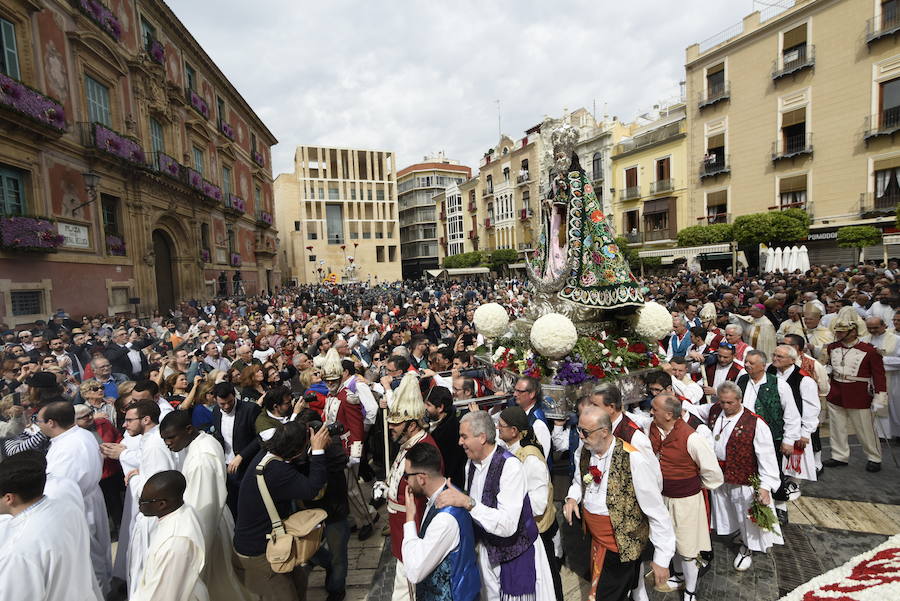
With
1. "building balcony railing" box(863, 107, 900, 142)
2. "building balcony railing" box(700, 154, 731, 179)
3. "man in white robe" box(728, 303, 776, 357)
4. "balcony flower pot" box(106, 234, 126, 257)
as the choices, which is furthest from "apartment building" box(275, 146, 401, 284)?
"man in white robe" box(728, 303, 776, 357)

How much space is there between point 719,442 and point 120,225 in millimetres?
20597

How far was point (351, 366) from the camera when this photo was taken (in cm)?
565

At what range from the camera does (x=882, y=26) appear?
64.2ft

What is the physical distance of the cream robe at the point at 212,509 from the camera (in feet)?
10.6

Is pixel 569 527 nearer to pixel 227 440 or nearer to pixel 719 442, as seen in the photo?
pixel 719 442

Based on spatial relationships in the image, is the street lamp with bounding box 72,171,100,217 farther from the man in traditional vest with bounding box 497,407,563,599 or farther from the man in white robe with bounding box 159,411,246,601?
the man in traditional vest with bounding box 497,407,563,599

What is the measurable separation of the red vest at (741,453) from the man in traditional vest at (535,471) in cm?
172

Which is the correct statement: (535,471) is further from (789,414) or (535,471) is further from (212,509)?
(789,414)

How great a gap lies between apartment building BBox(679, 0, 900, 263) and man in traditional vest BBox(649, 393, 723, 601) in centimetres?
2368

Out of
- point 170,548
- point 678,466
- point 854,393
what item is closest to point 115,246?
point 170,548

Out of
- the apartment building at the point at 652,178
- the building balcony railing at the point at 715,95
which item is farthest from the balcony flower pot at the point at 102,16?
the building balcony railing at the point at 715,95

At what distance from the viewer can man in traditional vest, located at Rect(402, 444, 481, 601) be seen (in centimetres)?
242

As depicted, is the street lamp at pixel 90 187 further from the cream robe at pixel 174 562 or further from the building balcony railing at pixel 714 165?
the building balcony railing at pixel 714 165

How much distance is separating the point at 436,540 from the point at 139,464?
121 inches
